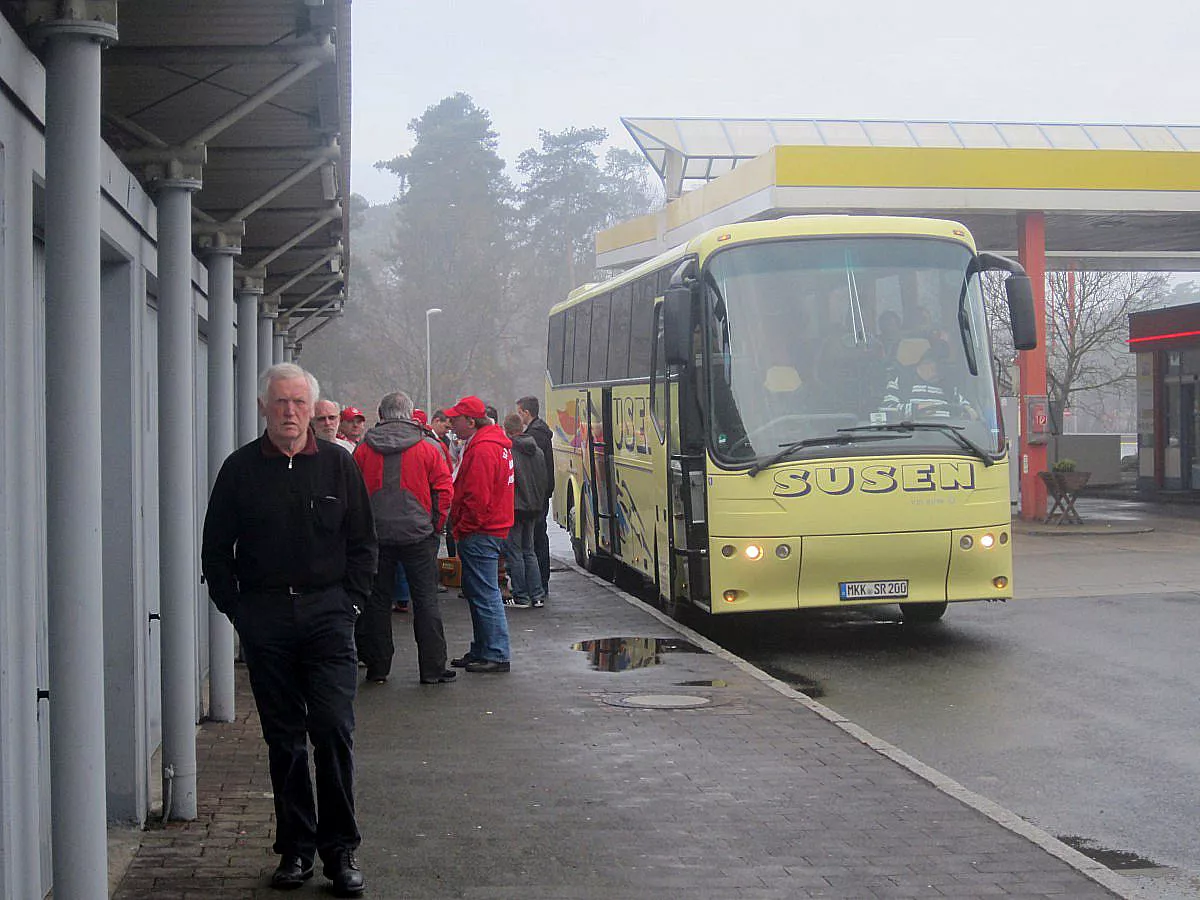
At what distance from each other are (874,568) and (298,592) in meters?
7.75

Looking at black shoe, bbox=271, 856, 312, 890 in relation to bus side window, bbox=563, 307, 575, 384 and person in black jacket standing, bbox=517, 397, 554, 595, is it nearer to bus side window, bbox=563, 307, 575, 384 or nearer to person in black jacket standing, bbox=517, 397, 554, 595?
person in black jacket standing, bbox=517, 397, 554, 595

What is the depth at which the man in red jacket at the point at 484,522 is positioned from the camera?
11.0m

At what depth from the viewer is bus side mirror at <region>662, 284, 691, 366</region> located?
12.7m

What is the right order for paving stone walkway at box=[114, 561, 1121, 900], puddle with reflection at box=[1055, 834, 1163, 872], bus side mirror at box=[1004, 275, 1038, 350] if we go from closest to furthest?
paving stone walkway at box=[114, 561, 1121, 900] → puddle with reflection at box=[1055, 834, 1163, 872] → bus side mirror at box=[1004, 275, 1038, 350]

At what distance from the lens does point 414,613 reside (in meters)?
10.6

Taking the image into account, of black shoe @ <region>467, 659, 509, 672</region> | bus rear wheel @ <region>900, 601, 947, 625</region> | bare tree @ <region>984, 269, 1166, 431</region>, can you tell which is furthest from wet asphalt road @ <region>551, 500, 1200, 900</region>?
bare tree @ <region>984, 269, 1166, 431</region>

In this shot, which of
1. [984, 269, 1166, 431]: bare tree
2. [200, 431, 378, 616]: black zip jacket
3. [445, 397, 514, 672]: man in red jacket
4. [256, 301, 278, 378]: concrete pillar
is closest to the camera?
[200, 431, 378, 616]: black zip jacket

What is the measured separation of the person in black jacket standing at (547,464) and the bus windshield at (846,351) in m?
2.97

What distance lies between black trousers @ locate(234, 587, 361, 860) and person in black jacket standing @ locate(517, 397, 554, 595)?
370 inches

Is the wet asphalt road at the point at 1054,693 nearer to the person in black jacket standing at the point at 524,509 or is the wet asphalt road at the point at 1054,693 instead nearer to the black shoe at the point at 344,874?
the person in black jacket standing at the point at 524,509

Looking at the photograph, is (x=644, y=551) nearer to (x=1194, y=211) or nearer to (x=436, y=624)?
(x=436, y=624)

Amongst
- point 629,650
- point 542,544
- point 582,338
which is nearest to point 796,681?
point 629,650

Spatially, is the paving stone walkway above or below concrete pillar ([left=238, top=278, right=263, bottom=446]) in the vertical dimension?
below

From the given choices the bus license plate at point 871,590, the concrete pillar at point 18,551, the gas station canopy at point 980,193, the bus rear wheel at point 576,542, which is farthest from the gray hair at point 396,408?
the gas station canopy at point 980,193
